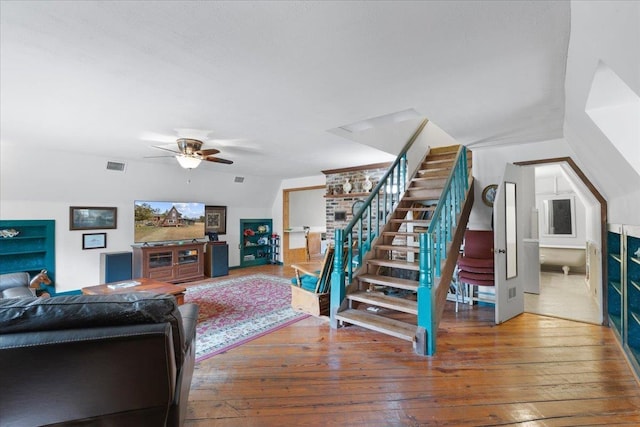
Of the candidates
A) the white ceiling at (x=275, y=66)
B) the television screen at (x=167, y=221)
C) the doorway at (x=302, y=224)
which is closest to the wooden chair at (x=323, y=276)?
the white ceiling at (x=275, y=66)

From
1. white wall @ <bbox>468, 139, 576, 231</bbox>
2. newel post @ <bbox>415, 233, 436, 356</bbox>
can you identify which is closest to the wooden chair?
newel post @ <bbox>415, 233, 436, 356</bbox>

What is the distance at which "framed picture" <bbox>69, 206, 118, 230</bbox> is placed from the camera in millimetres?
5141

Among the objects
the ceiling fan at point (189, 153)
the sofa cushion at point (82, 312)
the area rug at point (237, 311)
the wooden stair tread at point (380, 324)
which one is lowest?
the area rug at point (237, 311)

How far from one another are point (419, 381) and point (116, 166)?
5.59m

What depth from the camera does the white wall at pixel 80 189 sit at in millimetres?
4484

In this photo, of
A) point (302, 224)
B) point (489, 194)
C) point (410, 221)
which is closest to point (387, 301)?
point (410, 221)

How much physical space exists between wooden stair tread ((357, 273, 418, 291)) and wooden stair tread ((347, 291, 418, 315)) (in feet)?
0.47

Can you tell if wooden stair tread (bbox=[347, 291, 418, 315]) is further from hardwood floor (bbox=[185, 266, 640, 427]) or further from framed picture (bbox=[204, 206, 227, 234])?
framed picture (bbox=[204, 206, 227, 234])

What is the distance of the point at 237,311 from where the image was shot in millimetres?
4043

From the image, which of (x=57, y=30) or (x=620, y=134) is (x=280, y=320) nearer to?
(x=57, y=30)

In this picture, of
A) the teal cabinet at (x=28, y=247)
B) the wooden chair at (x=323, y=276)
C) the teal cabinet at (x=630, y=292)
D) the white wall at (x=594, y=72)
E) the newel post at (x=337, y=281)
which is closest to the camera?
the white wall at (x=594, y=72)

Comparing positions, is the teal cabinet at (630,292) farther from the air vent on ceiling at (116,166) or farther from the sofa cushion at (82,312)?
the air vent on ceiling at (116,166)

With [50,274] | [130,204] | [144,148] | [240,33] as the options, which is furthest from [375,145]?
[50,274]

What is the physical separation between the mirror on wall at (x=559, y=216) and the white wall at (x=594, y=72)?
3.56 meters
